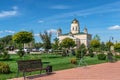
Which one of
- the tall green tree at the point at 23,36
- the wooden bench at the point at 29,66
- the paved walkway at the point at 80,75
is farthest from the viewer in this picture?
the tall green tree at the point at 23,36

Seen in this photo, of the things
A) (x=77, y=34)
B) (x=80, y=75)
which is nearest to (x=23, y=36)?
(x=80, y=75)

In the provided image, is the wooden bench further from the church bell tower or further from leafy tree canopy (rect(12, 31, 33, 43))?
the church bell tower

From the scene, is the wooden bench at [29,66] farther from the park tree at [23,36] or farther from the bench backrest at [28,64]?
the park tree at [23,36]

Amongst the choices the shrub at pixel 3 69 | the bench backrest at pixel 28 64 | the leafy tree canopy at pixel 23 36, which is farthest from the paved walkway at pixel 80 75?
the leafy tree canopy at pixel 23 36

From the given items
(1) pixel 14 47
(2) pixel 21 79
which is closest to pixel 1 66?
(2) pixel 21 79

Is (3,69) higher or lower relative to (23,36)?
lower

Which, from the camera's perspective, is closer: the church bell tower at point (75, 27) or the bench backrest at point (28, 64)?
the bench backrest at point (28, 64)

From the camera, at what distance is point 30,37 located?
3131 centimetres

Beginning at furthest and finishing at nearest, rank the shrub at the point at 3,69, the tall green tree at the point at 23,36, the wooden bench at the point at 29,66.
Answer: the tall green tree at the point at 23,36 → the shrub at the point at 3,69 → the wooden bench at the point at 29,66

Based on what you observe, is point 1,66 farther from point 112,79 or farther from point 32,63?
point 112,79

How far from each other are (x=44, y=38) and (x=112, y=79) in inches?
1639

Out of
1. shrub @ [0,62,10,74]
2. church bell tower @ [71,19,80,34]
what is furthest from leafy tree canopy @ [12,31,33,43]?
church bell tower @ [71,19,80,34]

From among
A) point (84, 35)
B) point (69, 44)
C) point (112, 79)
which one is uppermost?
point (84, 35)

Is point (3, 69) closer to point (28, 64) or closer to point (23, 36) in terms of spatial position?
point (28, 64)
